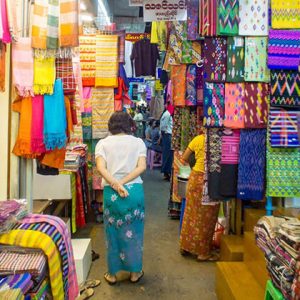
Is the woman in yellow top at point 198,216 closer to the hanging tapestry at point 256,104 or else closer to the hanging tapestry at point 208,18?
the hanging tapestry at point 256,104

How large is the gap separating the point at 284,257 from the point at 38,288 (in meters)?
0.97

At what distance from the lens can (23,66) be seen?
245cm

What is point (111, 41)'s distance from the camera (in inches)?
205

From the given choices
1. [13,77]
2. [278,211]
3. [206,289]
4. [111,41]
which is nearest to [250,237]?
[278,211]

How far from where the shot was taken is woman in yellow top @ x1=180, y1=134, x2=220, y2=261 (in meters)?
3.85

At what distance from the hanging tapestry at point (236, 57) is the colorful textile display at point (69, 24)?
137 cm

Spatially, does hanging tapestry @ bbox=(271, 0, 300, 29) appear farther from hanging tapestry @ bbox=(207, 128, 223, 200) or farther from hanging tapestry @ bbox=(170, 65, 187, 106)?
hanging tapestry @ bbox=(170, 65, 187, 106)

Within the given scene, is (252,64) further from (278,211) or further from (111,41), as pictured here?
(111,41)

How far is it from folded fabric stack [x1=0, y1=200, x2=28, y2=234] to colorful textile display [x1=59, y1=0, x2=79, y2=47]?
3.66 ft

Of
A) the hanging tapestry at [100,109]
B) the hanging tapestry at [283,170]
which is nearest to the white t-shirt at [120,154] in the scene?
the hanging tapestry at [283,170]

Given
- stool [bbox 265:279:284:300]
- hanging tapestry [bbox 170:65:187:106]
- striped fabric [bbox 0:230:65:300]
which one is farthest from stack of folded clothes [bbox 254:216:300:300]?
hanging tapestry [bbox 170:65:187:106]

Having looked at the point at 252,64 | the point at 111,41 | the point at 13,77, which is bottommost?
the point at 13,77

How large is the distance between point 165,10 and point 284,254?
3441mm

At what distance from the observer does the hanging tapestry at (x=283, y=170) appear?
318 centimetres
